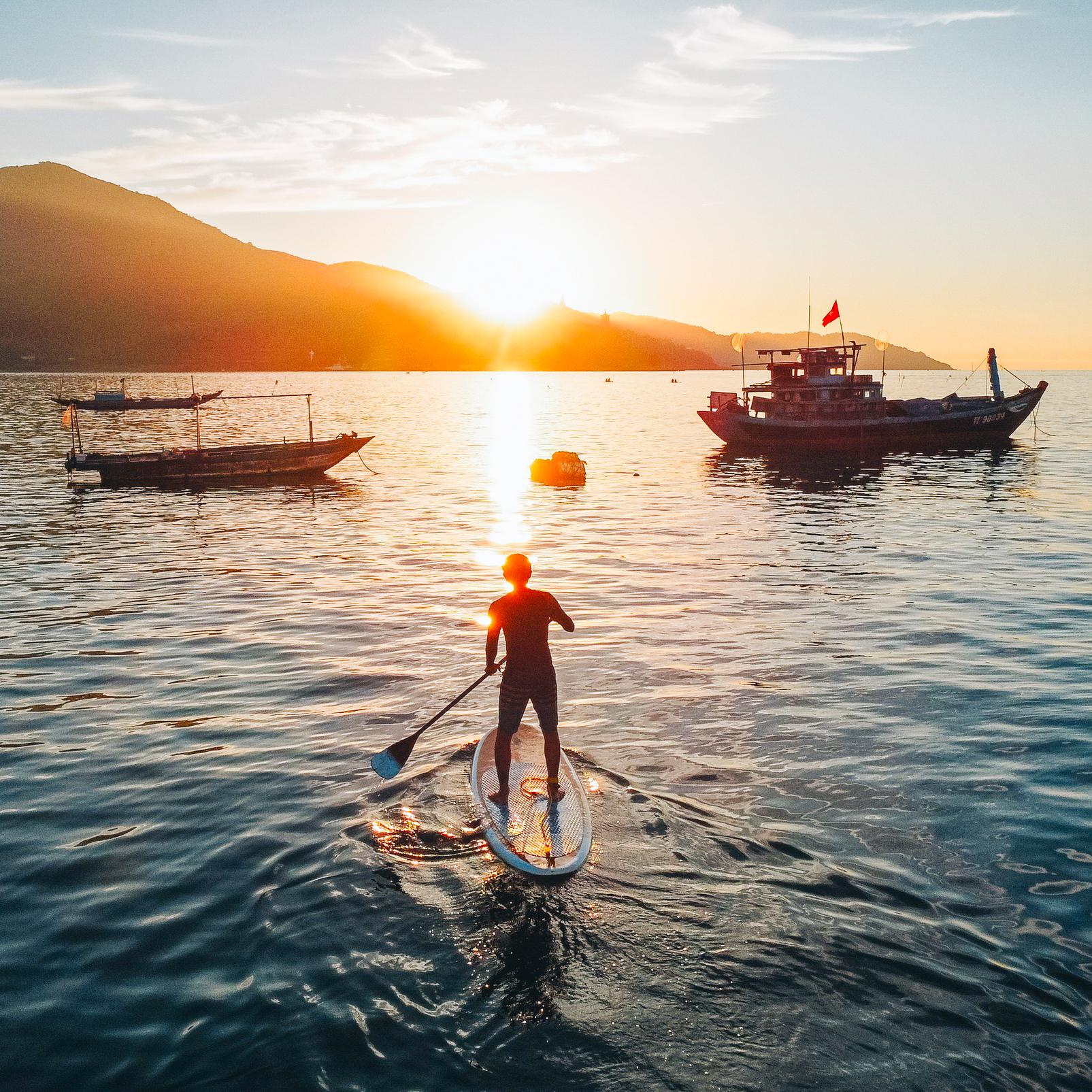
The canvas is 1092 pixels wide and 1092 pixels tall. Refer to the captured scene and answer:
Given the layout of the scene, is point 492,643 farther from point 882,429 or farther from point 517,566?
point 882,429

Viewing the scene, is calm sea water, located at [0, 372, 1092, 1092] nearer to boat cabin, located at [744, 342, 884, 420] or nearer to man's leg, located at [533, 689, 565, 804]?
man's leg, located at [533, 689, 565, 804]

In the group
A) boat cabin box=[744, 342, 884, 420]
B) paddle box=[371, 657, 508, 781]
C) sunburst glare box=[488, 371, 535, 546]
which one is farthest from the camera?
boat cabin box=[744, 342, 884, 420]

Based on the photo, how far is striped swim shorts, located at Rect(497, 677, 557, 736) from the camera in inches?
374

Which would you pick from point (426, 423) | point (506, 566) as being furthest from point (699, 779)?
point (426, 423)

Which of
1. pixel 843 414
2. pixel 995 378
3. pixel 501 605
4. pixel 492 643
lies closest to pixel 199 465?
pixel 492 643

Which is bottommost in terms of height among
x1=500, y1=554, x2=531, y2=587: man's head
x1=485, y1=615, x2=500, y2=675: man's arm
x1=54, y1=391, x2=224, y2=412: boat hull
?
x1=485, y1=615, x2=500, y2=675: man's arm

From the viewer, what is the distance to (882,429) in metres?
62.4

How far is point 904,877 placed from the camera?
8414 mm

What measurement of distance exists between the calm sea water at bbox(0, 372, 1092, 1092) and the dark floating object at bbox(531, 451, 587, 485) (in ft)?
79.3

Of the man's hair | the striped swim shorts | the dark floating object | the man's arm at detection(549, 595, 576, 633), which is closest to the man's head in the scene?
the man's hair

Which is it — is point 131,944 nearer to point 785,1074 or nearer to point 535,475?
point 785,1074

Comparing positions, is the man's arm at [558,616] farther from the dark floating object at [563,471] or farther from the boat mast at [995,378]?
the boat mast at [995,378]

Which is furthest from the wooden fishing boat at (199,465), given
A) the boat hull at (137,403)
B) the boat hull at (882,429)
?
the boat hull at (882,429)

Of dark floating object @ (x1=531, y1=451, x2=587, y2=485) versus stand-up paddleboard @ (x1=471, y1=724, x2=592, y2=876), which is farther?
dark floating object @ (x1=531, y1=451, x2=587, y2=485)
